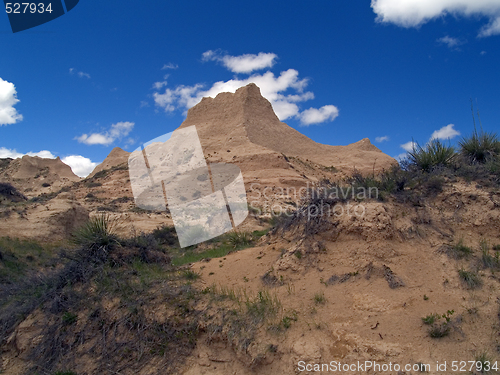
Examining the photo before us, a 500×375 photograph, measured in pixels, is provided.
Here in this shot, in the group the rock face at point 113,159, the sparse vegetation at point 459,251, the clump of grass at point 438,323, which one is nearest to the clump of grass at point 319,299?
the clump of grass at point 438,323

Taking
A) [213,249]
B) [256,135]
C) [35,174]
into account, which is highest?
[35,174]

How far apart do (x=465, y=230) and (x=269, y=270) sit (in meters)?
3.45

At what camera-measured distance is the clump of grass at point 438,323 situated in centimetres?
416

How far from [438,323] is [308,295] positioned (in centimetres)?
178

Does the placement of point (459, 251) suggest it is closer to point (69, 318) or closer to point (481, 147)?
point (481, 147)

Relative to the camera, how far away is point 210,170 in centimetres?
3297

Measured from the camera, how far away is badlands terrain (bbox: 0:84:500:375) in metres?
4.29

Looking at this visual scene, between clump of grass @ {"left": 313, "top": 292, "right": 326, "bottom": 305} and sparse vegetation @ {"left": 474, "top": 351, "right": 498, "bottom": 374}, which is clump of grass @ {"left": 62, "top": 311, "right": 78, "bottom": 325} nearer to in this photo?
clump of grass @ {"left": 313, "top": 292, "right": 326, "bottom": 305}

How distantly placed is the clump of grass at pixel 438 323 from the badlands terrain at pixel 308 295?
2cm

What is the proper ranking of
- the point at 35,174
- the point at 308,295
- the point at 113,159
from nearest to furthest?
the point at 308,295 → the point at 35,174 → the point at 113,159

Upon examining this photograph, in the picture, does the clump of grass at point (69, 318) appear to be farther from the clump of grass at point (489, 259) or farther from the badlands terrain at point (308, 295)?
the clump of grass at point (489, 259)

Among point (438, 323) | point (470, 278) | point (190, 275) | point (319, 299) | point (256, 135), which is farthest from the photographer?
point (256, 135)

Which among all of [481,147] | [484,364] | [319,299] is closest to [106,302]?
[319,299]

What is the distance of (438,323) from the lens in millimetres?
4309
